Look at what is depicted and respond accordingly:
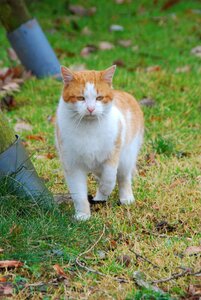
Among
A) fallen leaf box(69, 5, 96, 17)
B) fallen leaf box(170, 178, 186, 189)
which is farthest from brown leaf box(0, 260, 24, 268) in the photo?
fallen leaf box(69, 5, 96, 17)

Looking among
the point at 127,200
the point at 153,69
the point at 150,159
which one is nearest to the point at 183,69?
the point at 153,69

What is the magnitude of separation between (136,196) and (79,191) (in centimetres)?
56

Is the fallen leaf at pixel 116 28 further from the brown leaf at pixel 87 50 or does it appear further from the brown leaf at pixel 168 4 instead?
the brown leaf at pixel 168 4

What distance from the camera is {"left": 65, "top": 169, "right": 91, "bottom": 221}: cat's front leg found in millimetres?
4688

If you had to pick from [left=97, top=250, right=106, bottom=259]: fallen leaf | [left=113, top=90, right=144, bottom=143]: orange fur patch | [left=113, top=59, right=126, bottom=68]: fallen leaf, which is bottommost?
[left=113, top=59, right=126, bottom=68]: fallen leaf

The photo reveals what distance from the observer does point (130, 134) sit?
5031mm

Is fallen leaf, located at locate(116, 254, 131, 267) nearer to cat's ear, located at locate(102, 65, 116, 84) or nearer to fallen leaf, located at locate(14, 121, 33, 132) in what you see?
cat's ear, located at locate(102, 65, 116, 84)

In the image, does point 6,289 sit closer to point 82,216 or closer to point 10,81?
point 82,216

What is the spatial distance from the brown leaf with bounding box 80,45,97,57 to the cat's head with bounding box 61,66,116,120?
429 cm

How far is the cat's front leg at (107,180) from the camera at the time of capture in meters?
4.66

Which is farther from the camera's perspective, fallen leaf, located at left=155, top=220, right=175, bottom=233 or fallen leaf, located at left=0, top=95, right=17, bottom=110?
fallen leaf, located at left=0, top=95, right=17, bottom=110

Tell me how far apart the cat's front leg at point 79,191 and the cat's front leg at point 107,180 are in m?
0.13

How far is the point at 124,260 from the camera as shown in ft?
13.2

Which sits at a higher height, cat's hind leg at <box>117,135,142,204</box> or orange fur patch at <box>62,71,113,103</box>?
orange fur patch at <box>62,71,113,103</box>
